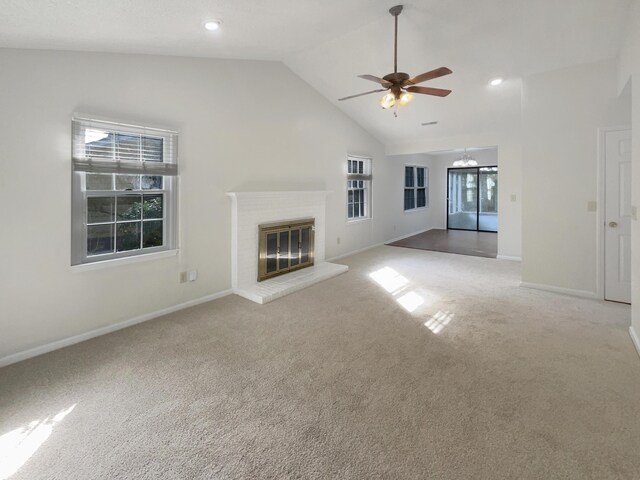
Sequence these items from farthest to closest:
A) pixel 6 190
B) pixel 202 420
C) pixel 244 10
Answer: pixel 244 10 < pixel 6 190 < pixel 202 420

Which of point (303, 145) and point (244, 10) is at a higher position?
point (244, 10)

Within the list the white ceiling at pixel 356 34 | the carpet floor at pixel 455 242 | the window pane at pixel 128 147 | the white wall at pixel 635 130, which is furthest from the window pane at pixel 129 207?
the carpet floor at pixel 455 242

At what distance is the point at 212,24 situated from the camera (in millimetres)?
2957

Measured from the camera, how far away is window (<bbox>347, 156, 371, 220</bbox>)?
684cm

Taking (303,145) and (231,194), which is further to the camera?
(303,145)

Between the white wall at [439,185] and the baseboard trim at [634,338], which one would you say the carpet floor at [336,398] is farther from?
the white wall at [439,185]

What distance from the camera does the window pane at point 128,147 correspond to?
129 inches

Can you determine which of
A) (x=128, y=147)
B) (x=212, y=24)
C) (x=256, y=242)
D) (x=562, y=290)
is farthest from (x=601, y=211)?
(x=128, y=147)

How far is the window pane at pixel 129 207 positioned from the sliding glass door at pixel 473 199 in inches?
362

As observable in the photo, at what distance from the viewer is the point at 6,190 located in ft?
8.47

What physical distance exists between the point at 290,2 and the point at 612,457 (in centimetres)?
384

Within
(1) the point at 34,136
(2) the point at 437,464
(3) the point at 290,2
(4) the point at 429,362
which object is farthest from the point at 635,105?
(1) the point at 34,136

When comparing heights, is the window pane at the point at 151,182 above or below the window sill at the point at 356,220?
above

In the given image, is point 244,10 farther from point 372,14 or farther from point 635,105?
point 635,105
